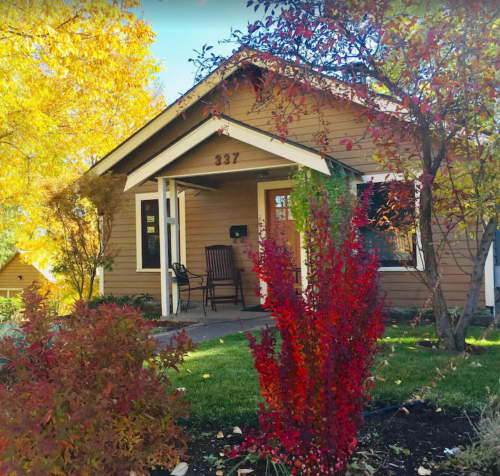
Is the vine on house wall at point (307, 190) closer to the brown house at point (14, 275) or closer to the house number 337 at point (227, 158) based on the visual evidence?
the house number 337 at point (227, 158)

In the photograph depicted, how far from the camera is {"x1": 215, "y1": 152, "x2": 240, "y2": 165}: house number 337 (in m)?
7.85

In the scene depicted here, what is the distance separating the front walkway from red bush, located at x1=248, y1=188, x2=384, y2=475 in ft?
13.7

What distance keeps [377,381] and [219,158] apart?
4.96 metres

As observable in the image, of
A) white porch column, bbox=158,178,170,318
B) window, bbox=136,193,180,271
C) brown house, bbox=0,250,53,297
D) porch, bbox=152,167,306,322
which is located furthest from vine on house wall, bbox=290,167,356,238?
brown house, bbox=0,250,53,297

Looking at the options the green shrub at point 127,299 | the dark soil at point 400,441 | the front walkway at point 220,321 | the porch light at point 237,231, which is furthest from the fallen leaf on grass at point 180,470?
the green shrub at point 127,299

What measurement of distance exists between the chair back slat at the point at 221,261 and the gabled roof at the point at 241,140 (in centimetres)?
214

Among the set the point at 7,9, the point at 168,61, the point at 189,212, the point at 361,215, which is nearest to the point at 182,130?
the point at 189,212

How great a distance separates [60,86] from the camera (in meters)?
14.8

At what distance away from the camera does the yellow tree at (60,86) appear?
350 inches

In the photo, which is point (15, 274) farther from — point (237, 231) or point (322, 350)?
point (322, 350)

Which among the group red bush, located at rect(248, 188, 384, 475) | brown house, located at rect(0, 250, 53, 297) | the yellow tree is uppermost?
the yellow tree

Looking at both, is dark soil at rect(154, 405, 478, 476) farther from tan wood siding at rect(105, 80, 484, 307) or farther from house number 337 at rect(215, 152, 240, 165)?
house number 337 at rect(215, 152, 240, 165)

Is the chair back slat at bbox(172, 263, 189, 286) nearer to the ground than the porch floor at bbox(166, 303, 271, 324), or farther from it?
farther from it

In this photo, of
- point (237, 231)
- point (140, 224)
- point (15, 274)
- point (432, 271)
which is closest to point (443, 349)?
point (432, 271)
